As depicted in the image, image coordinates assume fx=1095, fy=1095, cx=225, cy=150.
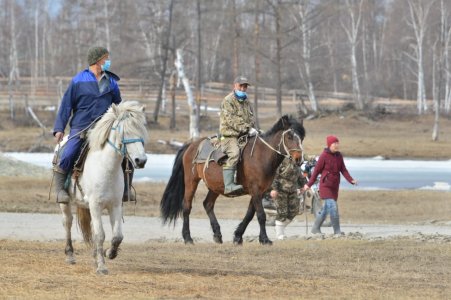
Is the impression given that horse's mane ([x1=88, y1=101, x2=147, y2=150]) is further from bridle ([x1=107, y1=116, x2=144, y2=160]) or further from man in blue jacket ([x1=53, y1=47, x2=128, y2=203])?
man in blue jacket ([x1=53, y1=47, x2=128, y2=203])

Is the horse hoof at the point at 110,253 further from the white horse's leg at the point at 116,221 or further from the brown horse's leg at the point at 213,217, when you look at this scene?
the brown horse's leg at the point at 213,217

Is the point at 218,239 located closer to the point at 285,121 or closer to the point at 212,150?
the point at 212,150

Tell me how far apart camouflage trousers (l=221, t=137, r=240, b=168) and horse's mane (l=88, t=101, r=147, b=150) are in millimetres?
5770

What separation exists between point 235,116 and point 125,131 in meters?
6.01

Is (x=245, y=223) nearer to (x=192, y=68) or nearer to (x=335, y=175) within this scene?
(x=335, y=175)

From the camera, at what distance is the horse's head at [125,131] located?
1230 centimetres

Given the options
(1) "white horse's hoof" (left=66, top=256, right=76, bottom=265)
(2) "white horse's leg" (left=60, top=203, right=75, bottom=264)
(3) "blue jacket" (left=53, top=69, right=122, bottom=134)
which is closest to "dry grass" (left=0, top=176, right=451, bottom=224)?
(2) "white horse's leg" (left=60, top=203, right=75, bottom=264)

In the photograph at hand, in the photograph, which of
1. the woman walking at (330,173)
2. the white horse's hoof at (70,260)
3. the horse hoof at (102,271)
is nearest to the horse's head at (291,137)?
the woman walking at (330,173)

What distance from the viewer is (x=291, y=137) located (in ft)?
60.0

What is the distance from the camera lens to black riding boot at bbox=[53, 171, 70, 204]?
1350 centimetres

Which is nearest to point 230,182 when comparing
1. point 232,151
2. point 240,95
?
point 232,151

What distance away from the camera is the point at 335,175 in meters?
20.1

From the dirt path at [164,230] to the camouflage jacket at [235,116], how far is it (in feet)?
8.15

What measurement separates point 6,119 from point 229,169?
147 feet
